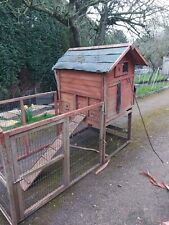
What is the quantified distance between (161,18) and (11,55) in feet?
21.2

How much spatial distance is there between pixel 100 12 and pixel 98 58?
19.4ft

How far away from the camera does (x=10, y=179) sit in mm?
2904

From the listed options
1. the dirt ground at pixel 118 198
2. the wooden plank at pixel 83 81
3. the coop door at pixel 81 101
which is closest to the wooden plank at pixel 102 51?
the wooden plank at pixel 83 81

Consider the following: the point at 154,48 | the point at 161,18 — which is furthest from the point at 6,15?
the point at 154,48

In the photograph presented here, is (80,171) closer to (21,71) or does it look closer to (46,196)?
(46,196)

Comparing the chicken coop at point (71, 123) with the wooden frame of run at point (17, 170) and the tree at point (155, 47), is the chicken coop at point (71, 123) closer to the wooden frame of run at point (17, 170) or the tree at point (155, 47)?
the wooden frame of run at point (17, 170)

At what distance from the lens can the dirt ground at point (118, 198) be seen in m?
3.32

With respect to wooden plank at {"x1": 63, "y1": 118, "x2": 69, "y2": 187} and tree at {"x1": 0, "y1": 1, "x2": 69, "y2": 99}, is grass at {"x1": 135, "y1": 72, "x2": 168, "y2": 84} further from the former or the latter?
wooden plank at {"x1": 63, "y1": 118, "x2": 69, "y2": 187}

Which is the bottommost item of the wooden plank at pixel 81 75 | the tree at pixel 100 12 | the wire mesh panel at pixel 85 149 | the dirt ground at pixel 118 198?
the dirt ground at pixel 118 198

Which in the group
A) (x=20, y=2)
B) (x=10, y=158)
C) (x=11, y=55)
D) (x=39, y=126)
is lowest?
(x=10, y=158)

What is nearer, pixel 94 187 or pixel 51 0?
pixel 94 187

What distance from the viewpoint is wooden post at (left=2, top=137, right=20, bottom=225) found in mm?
2771

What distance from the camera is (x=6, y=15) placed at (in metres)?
7.77

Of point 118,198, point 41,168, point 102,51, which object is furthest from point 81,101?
point 118,198
